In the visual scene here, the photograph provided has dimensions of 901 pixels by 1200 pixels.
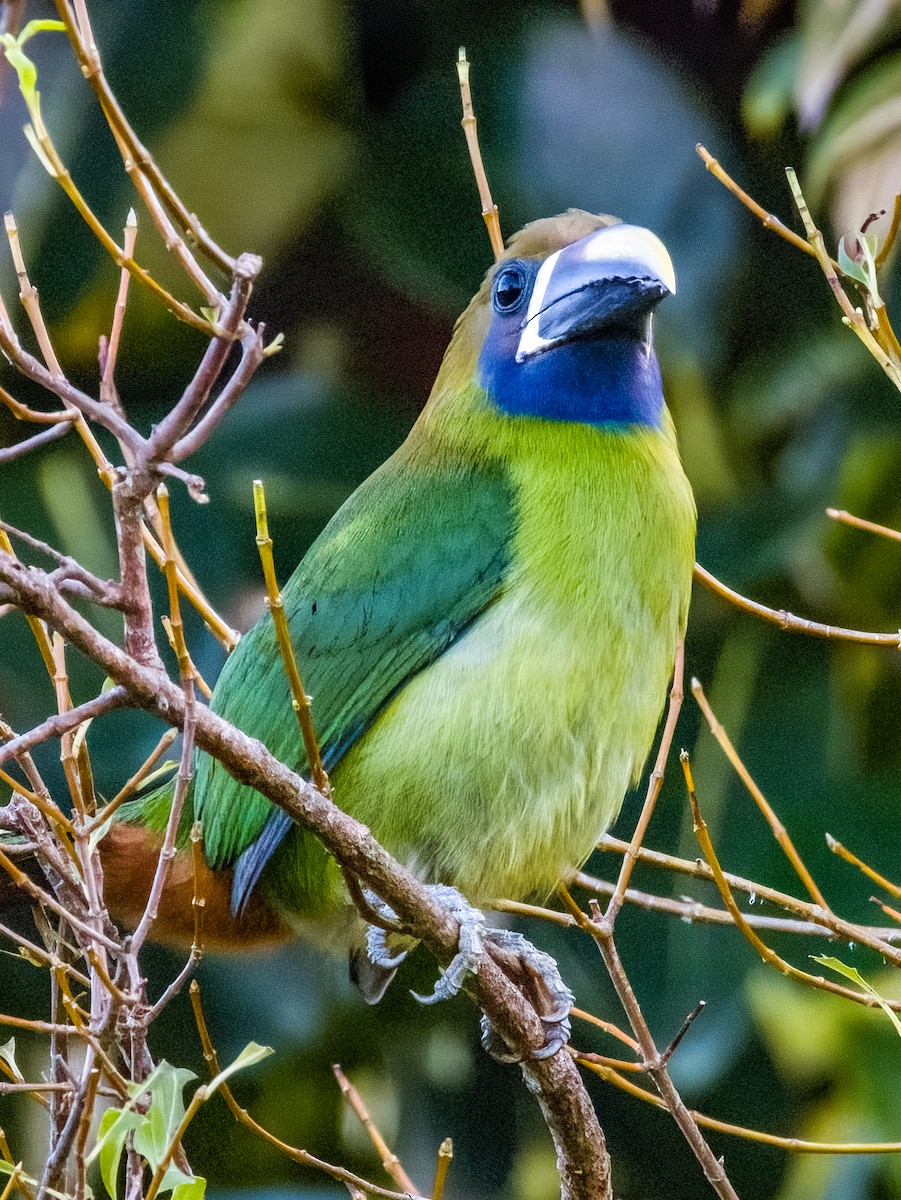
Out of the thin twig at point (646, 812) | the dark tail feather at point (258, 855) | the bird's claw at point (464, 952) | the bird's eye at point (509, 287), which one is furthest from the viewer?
the bird's eye at point (509, 287)

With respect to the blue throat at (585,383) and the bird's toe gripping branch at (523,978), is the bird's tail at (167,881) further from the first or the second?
the blue throat at (585,383)

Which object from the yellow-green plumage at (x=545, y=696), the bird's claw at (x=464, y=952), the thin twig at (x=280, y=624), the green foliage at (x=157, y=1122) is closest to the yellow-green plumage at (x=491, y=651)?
the yellow-green plumage at (x=545, y=696)

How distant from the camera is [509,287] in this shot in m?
1.78

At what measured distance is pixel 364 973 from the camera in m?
1.92

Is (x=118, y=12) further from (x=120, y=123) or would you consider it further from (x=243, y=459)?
(x=120, y=123)

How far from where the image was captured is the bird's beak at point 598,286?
1.56 m

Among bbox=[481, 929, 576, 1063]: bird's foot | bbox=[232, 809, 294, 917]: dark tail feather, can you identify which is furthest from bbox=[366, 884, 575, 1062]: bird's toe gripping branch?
bbox=[232, 809, 294, 917]: dark tail feather

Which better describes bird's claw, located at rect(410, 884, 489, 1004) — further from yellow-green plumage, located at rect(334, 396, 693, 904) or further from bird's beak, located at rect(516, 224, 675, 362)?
bird's beak, located at rect(516, 224, 675, 362)

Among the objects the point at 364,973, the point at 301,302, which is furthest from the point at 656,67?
the point at 364,973

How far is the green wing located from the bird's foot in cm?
28

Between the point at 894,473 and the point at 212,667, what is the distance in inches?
49.9

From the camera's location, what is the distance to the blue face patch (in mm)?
1691

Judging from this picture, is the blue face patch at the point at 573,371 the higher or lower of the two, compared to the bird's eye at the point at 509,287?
lower

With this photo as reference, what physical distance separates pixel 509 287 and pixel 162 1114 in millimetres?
1071
